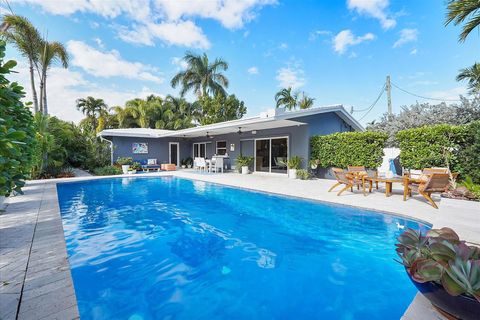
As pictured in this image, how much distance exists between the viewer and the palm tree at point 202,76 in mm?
23469

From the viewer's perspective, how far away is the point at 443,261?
1537 mm

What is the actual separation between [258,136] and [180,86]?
14.5 meters

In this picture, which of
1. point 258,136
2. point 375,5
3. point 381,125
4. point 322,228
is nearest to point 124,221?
point 322,228

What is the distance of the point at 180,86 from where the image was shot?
24.6 m

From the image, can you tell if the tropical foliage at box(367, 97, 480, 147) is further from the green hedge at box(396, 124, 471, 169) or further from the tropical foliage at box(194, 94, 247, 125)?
the tropical foliage at box(194, 94, 247, 125)

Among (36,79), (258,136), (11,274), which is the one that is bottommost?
(11,274)

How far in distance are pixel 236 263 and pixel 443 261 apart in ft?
9.11

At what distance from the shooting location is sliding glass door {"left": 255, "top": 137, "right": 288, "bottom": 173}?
13.3 meters

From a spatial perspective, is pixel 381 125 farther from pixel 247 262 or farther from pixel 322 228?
pixel 247 262

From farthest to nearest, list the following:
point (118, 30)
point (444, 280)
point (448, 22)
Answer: point (118, 30) → point (448, 22) → point (444, 280)

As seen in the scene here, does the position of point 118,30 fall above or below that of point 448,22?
above

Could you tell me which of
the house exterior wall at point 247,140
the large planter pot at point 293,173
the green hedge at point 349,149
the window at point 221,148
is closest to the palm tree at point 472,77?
the house exterior wall at point 247,140

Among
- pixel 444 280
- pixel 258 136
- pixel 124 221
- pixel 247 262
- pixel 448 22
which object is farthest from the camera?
pixel 258 136

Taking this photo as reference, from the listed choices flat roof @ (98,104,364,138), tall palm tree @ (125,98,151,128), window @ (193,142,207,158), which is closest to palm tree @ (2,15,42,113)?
flat roof @ (98,104,364,138)
